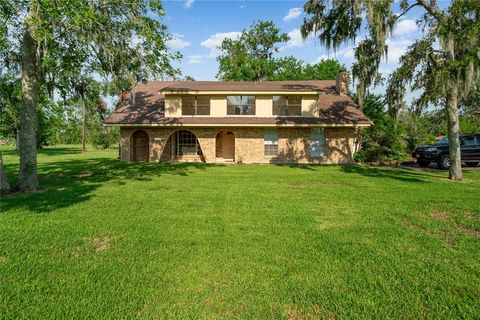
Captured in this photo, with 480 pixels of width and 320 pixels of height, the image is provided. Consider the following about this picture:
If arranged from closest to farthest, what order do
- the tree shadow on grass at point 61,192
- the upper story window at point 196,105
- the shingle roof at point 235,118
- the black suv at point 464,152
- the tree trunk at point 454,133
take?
1. the tree shadow on grass at point 61,192
2. the tree trunk at point 454,133
3. the black suv at point 464,152
4. the shingle roof at point 235,118
5. the upper story window at point 196,105

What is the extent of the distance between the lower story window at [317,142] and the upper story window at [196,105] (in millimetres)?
7543

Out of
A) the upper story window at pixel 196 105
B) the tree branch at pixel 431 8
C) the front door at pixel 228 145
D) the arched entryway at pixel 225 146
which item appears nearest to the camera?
the tree branch at pixel 431 8

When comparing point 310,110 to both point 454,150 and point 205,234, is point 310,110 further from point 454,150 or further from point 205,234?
point 205,234

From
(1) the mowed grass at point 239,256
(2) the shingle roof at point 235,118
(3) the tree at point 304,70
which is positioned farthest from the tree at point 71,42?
(3) the tree at point 304,70

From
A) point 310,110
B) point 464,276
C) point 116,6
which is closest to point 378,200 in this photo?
point 464,276

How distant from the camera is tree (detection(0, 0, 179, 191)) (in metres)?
9.33

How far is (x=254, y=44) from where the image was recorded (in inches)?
1665

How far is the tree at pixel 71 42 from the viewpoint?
9.33 m

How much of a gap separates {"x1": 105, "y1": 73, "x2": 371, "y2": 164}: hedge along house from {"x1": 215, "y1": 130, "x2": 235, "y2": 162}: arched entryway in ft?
1.85

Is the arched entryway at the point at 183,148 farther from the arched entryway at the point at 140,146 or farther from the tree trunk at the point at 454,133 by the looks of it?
the tree trunk at the point at 454,133

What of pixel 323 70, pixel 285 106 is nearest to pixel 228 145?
pixel 285 106

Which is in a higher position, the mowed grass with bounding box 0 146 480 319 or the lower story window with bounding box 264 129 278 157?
the lower story window with bounding box 264 129 278 157

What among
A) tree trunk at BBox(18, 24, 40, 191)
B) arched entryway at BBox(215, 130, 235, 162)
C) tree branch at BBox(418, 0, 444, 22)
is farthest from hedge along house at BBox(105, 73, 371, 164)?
tree trunk at BBox(18, 24, 40, 191)

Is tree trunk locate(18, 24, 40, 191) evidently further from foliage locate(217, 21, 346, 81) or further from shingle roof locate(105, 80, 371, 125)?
foliage locate(217, 21, 346, 81)
